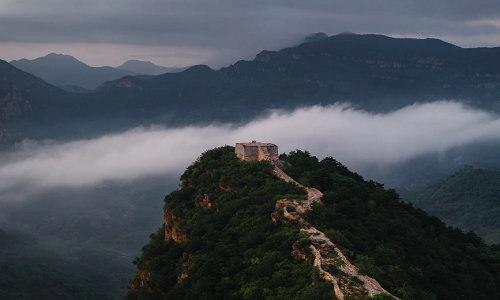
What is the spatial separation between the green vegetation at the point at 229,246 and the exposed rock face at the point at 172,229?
2.33 feet

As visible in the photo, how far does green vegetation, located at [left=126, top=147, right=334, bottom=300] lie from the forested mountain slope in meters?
0.09

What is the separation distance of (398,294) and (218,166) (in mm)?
→ 32553

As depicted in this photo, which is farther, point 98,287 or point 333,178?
point 98,287

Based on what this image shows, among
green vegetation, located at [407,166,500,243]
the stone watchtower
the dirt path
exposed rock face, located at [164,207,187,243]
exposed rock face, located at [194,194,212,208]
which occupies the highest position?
the stone watchtower

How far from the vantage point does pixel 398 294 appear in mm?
29375

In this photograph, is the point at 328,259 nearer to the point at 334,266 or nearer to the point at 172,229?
the point at 334,266

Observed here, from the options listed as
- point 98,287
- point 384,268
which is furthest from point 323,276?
point 98,287

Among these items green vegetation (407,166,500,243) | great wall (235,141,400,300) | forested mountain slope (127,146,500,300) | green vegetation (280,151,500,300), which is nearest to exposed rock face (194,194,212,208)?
forested mountain slope (127,146,500,300)

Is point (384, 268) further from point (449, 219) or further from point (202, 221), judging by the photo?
point (449, 219)

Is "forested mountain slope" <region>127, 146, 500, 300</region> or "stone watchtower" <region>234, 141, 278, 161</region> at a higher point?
"stone watchtower" <region>234, 141, 278, 161</region>

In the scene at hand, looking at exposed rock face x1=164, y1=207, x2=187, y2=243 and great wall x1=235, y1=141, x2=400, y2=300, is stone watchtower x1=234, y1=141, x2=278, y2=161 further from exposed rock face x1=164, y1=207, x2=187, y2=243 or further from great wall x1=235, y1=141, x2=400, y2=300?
great wall x1=235, y1=141, x2=400, y2=300

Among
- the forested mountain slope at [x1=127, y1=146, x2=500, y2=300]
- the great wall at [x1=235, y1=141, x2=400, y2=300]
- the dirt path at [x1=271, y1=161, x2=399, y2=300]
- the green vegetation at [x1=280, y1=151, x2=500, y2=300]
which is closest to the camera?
the dirt path at [x1=271, y1=161, x2=399, y2=300]

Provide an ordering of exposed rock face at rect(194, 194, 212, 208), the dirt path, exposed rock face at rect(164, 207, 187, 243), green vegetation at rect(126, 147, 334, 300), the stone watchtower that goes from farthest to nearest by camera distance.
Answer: the stone watchtower
exposed rock face at rect(194, 194, 212, 208)
exposed rock face at rect(164, 207, 187, 243)
green vegetation at rect(126, 147, 334, 300)
the dirt path

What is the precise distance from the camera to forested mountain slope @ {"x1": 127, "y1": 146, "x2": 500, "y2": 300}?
108 feet
